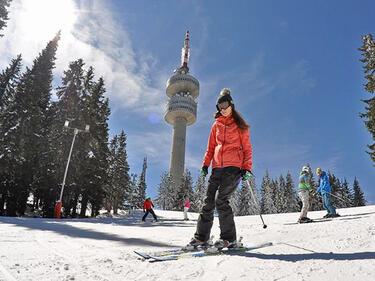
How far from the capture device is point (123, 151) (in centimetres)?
3872

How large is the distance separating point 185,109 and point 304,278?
81.9 m

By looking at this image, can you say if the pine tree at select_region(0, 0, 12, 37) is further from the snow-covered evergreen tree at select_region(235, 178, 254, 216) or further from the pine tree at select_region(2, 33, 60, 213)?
the snow-covered evergreen tree at select_region(235, 178, 254, 216)

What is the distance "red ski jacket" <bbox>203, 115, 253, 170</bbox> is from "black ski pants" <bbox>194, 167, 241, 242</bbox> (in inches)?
4.9

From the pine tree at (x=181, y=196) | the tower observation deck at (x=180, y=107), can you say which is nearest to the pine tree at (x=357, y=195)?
the pine tree at (x=181, y=196)

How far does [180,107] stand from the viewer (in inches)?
3270

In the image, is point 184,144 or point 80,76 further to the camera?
point 184,144

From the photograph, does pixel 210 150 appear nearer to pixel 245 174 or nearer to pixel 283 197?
pixel 245 174

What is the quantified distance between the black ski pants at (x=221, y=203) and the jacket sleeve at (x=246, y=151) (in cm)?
16

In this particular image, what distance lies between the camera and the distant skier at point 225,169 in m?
3.55

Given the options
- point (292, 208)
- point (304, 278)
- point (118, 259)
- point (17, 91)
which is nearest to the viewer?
point (304, 278)

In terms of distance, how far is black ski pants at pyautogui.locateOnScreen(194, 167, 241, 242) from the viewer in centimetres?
355

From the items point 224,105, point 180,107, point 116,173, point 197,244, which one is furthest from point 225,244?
point 180,107

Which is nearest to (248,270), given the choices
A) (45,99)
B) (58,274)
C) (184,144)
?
(58,274)

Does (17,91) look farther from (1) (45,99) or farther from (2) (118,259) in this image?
(2) (118,259)
